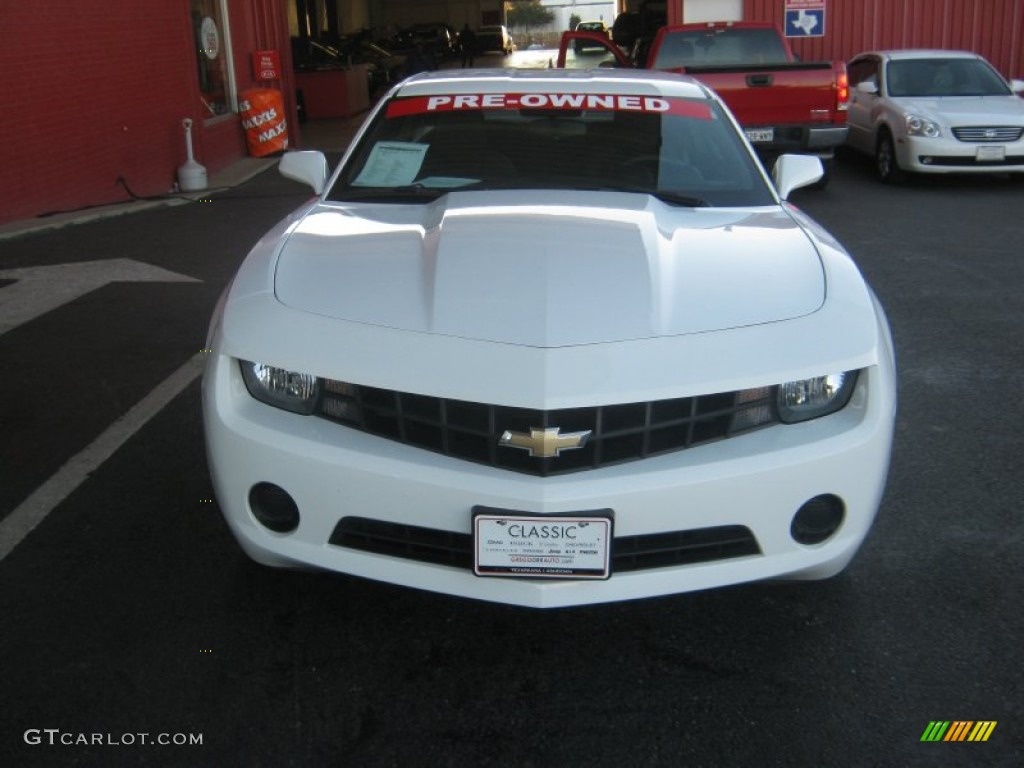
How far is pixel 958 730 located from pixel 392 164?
9.26 ft

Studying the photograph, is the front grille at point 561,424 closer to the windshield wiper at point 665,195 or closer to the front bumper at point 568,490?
the front bumper at point 568,490

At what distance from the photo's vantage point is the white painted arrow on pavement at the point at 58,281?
6832 mm

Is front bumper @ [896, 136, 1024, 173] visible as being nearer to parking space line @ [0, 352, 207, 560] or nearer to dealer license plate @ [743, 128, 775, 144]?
dealer license plate @ [743, 128, 775, 144]

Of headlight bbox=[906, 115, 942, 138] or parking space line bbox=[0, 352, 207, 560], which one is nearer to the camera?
parking space line bbox=[0, 352, 207, 560]

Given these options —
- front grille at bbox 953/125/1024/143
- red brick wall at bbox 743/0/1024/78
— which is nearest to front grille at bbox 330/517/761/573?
front grille at bbox 953/125/1024/143

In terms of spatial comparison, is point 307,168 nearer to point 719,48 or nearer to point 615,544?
point 615,544

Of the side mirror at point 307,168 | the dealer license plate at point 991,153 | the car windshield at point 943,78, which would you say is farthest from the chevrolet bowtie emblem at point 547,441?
the car windshield at point 943,78

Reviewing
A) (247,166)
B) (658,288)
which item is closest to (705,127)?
(658,288)

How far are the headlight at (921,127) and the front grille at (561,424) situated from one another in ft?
31.7

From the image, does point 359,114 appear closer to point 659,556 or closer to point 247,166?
point 247,166

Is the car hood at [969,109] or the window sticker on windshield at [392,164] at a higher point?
the window sticker on windshield at [392,164]

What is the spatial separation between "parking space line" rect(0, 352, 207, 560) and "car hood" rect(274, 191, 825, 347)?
1389 mm

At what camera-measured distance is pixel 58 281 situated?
7609mm

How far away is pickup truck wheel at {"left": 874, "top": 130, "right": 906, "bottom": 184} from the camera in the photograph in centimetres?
1194
